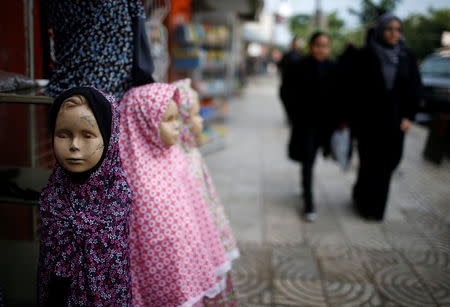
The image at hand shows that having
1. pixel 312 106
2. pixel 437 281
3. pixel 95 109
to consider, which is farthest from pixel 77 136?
pixel 437 281

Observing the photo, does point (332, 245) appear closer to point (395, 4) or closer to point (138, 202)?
point (138, 202)

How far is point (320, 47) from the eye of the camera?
373cm

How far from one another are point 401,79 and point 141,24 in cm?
282

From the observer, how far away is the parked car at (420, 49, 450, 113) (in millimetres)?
7574

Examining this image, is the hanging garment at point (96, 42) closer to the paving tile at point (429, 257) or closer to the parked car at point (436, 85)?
the paving tile at point (429, 257)

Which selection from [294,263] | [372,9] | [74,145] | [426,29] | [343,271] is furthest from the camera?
[372,9]

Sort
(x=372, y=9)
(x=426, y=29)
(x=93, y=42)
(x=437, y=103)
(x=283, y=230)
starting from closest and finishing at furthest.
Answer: (x=93, y=42), (x=283, y=230), (x=426, y=29), (x=372, y=9), (x=437, y=103)

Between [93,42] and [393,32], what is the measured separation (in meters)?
2.96

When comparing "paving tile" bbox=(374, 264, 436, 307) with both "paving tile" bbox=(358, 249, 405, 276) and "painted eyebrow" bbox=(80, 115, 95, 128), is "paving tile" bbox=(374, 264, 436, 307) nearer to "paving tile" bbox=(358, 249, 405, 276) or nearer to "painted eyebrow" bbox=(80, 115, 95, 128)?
"paving tile" bbox=(358, 249, 405, 276)

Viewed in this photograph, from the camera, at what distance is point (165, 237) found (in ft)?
6.07

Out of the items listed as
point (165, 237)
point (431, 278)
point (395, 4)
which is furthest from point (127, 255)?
point (395, 4)

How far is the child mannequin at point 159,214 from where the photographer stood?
1846 mm

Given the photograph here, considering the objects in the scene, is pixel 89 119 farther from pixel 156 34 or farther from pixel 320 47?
pixel 156 34

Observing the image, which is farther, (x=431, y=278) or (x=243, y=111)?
(x=243, y=111)
